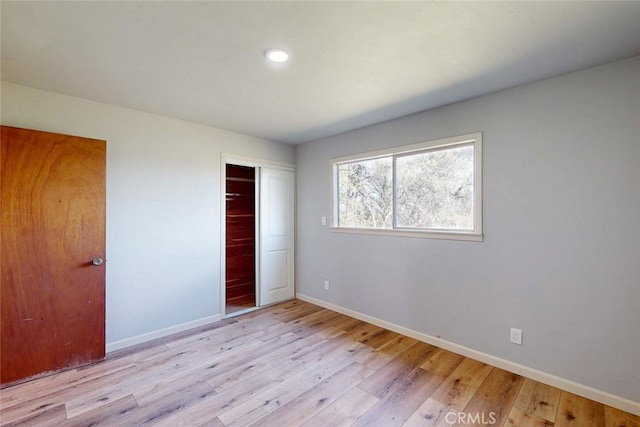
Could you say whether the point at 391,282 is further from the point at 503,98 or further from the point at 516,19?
the point at 516,19

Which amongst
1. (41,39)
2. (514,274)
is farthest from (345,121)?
(41,39)

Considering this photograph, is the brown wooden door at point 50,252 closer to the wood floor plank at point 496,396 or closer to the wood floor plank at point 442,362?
the wood floor plank at point 442,362

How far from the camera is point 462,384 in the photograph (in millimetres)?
2201

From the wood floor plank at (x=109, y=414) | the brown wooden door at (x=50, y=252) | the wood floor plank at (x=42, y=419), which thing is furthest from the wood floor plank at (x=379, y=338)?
the brown wooden door at (x=50, y=252)

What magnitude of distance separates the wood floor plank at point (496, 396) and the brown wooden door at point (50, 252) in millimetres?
3153

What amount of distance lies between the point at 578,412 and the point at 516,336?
1.87ft

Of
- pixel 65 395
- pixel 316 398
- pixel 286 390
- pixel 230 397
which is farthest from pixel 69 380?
pixel 316 398

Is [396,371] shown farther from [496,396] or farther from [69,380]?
[69,380]

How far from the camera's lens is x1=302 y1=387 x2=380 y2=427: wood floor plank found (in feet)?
5.93

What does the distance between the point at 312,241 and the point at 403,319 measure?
66.0 inches

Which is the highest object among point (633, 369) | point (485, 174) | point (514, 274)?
point (485, 174)

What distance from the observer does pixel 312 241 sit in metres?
4.21

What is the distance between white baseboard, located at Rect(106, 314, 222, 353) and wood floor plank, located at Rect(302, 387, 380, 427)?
2063 millimetres

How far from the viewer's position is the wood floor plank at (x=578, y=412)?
5.87 feet
